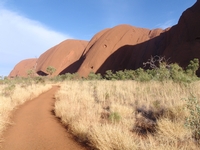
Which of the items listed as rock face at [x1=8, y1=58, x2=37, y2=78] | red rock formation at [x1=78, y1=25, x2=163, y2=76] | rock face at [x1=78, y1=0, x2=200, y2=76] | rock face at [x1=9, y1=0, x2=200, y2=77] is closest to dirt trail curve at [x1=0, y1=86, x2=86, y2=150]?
rock face at [x1=9, y1=0, x2=200, y2=77]

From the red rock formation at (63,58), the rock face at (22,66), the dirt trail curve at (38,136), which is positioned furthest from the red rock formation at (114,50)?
the rock face at (22,66)

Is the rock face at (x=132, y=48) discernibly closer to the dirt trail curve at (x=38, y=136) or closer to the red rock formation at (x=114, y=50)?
the red rock formation at (x=114, y=50)

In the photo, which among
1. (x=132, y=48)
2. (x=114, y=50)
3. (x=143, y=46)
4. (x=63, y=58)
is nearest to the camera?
(x=143, y=46)

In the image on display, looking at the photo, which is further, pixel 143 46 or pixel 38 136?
pixel 143 46

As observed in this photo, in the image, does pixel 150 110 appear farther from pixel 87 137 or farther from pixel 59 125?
pixel 59 125

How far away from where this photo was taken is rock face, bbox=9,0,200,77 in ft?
110

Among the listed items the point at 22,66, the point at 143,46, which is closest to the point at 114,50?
the point at 143,46

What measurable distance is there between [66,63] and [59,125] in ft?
224

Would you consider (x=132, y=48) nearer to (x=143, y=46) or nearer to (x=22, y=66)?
(x=143, y=46)

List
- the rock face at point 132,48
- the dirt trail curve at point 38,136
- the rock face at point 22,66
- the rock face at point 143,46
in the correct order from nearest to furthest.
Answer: the dirt trail curve at point 38,136, the rock face at point 143,46, the rock face at point 132,48, the rock face at point 22,66

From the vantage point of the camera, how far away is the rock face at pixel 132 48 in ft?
110

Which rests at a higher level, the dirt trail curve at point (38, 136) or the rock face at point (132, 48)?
the rock face at point (132, 48)

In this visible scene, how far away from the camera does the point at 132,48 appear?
5159cm

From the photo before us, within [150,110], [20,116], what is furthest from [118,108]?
[20,116]
